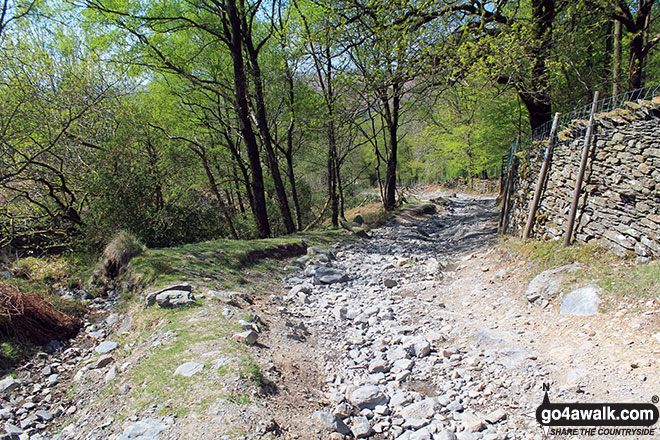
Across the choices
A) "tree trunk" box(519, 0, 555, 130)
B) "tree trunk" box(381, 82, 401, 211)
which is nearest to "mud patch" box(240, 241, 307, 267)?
"tree trunk" box(519, 0, 555, 130)

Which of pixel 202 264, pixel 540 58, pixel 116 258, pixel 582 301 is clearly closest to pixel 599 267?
pixel 582 301

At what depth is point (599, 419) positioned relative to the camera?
2525mm

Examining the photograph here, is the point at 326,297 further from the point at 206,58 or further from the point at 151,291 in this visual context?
the point at 206,58

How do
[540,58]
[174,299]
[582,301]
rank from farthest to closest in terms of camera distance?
[540,58], [174,299], [582,301]

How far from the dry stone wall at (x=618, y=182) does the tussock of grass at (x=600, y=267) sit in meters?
0.18

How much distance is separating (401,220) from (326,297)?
396 inches

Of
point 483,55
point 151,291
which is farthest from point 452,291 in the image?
point 483,55

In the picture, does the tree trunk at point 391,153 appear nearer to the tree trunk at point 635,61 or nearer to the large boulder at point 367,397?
the tree trunk at point 635,61

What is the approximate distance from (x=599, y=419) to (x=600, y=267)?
281 centimetres

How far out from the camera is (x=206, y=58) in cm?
1374

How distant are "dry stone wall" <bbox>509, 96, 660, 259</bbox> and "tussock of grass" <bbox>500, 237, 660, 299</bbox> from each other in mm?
179

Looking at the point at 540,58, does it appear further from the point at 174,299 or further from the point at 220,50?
the point at 220,50

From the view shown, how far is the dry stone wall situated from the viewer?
436 centimetres

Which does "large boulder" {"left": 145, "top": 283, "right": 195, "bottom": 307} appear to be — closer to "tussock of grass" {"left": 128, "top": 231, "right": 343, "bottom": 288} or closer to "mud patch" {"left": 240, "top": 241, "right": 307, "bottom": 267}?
"tussock of grass" {"left": 128, "top": 231, "right": 343, "bottom": 288}
